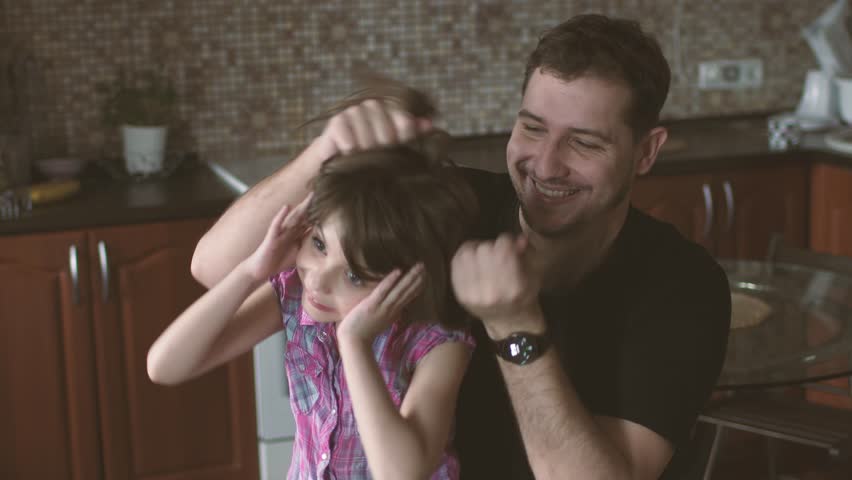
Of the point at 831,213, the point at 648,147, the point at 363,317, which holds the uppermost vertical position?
the point at 648,147

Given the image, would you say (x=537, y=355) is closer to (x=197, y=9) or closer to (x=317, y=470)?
(x=317, y=470)

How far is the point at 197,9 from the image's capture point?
3381 millimetres

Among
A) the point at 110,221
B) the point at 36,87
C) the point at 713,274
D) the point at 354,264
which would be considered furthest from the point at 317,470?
the point at 36,87

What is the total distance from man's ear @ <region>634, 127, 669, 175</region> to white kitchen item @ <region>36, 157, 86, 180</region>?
6.34ft

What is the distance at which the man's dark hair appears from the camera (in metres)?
1.61

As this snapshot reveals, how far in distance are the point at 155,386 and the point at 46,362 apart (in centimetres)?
27

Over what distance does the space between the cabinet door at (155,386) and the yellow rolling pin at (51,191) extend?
0.61ft

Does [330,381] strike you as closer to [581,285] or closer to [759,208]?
[581,285]

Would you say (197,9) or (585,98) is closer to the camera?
(585,98)

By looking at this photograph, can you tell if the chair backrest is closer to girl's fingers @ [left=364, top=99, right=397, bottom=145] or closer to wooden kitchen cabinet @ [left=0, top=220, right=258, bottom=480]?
wooden kitchen cabinet @ [left=0, top=220, right=258, bottom=480]

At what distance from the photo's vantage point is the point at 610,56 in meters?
1.61

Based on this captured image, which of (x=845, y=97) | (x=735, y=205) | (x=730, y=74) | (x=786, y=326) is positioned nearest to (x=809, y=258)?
(x=786, y=326)

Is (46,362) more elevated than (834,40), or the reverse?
(834,40)

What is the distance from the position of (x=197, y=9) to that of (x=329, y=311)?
2169 millimetres
